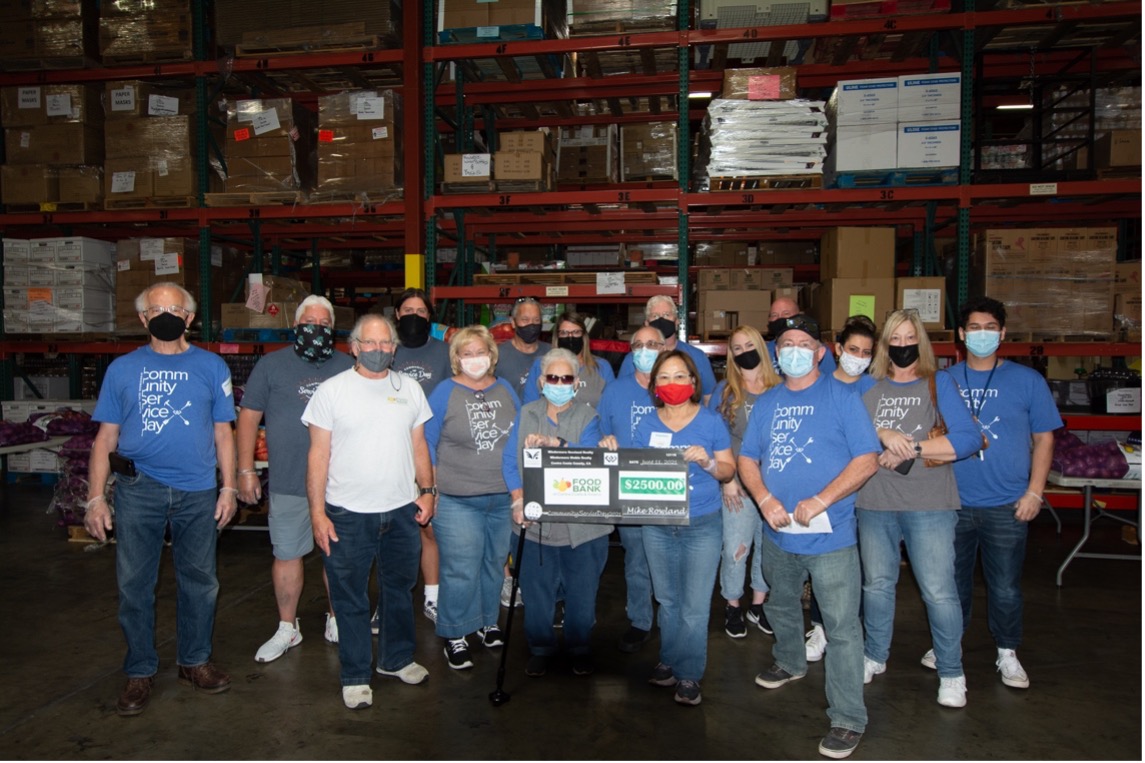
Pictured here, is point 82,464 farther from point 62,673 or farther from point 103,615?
point 62,673

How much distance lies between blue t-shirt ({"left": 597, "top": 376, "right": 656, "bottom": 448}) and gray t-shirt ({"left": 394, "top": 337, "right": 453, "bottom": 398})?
4.14ft

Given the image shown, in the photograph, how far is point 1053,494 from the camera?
25.0 ft

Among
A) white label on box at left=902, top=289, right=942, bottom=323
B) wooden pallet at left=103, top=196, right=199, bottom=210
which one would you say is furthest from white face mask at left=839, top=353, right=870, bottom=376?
wooden pallet at left=103, top=196, right=199, bottom=210

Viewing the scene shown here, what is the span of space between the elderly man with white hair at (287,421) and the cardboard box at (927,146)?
5.36m

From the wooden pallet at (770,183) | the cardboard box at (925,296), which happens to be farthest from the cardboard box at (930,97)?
the cardboard box at (925,296)

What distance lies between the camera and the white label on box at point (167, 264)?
8.38 m

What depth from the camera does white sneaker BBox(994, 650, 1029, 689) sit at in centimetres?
394

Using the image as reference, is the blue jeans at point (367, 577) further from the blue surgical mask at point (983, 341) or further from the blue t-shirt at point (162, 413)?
the blue surgical mask at point (983, 341)

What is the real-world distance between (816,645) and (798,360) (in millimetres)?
1993

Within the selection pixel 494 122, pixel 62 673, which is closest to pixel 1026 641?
pixel 62 673

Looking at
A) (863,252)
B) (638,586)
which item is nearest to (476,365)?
(638,586)

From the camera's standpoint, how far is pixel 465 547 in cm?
402

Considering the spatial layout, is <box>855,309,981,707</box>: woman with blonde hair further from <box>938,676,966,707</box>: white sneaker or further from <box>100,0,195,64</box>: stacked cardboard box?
<box>100,0,195,64</box>: stacked cardboard box

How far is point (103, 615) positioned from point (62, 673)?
1.08 meters
